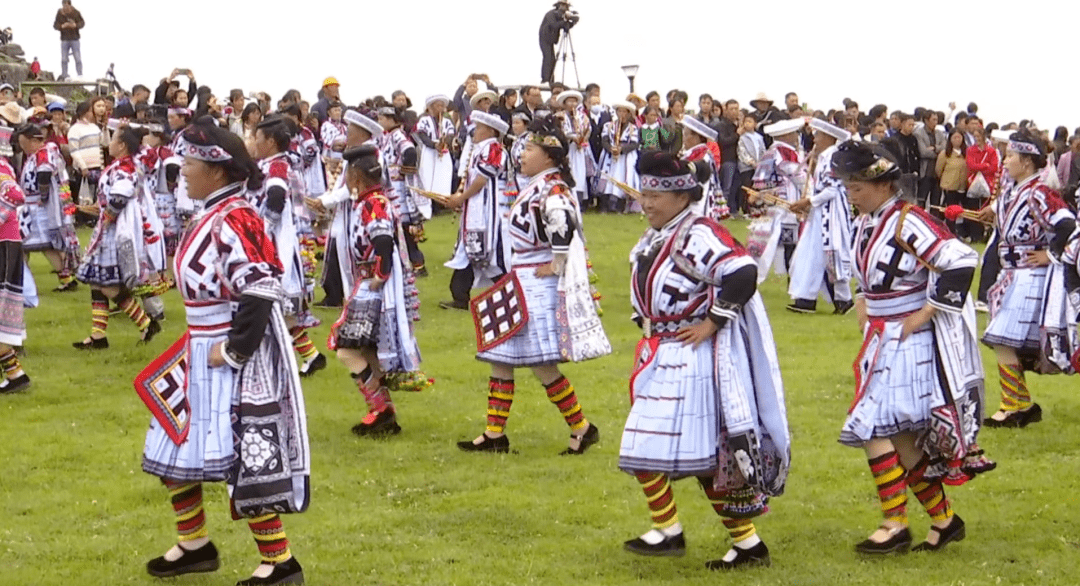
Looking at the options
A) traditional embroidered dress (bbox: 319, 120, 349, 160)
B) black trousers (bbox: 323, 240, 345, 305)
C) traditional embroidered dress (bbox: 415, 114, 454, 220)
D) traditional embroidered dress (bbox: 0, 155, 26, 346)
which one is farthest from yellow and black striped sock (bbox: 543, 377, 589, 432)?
traditional embroidered dress (bbox: 415, 114, 454, 220)

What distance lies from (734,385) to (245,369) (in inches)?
86.3

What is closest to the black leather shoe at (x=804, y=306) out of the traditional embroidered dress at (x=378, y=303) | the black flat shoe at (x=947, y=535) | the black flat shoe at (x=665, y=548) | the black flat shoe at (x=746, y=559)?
the traditional embroidered dress at (x=378, y=303)

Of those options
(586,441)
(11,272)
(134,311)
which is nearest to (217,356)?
(586,441)

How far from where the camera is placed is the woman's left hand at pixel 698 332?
22.0 feet

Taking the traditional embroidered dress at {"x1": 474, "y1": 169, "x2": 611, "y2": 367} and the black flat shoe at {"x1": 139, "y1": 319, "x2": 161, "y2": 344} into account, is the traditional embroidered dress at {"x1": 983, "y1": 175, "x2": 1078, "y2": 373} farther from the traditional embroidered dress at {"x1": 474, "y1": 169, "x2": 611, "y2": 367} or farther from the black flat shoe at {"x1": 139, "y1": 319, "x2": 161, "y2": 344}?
the black flat shoe at {"x1": 139, "y1": 319, "x2": 161, "y2": 344}

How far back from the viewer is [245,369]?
6.31 metres

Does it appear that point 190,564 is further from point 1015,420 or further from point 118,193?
point 118,193

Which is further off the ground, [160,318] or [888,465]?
[888,465]

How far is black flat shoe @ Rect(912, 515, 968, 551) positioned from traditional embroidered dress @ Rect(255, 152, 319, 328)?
5659 mm

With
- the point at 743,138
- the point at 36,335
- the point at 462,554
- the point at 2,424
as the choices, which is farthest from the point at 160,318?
the point at 743,138

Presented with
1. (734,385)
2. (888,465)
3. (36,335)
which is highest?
(734,385)

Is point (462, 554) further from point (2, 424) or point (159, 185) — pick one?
point (159, 185)

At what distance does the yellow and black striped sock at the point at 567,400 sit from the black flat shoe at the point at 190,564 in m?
3.03

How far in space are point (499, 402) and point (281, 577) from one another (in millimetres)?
3258
